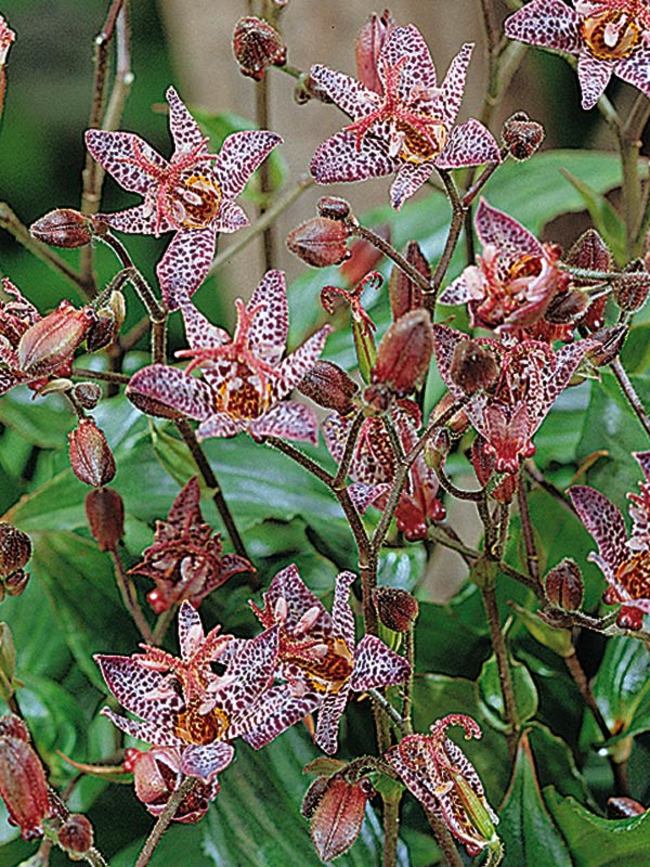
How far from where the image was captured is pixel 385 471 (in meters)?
0.44

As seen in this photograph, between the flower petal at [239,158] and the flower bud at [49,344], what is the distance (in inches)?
3.3

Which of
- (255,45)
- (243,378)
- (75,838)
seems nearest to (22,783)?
(75,838)

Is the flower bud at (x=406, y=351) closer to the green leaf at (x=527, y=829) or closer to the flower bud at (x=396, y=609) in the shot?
the flower bud at (x=396, y=609)

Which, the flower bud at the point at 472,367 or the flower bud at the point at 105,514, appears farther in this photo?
the flower bud at the point at 105,514

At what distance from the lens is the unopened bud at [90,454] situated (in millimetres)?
423

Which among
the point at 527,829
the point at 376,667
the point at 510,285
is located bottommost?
the point at 527,829

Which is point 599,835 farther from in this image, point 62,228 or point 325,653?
point 62,228

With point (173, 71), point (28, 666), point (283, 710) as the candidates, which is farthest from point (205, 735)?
point (173, 71)

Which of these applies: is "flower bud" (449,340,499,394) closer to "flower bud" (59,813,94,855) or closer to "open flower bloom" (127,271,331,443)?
"open flower bloom" (127,271,331,443)

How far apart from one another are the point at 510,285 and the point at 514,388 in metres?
0.04

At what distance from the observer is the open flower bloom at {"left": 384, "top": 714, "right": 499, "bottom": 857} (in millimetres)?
379

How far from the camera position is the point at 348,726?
54 cm

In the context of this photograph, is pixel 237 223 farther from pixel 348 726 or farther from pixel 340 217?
pixel 348 726

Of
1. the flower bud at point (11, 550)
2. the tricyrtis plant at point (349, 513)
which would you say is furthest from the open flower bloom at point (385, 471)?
the flower bud at point (11, 550)
